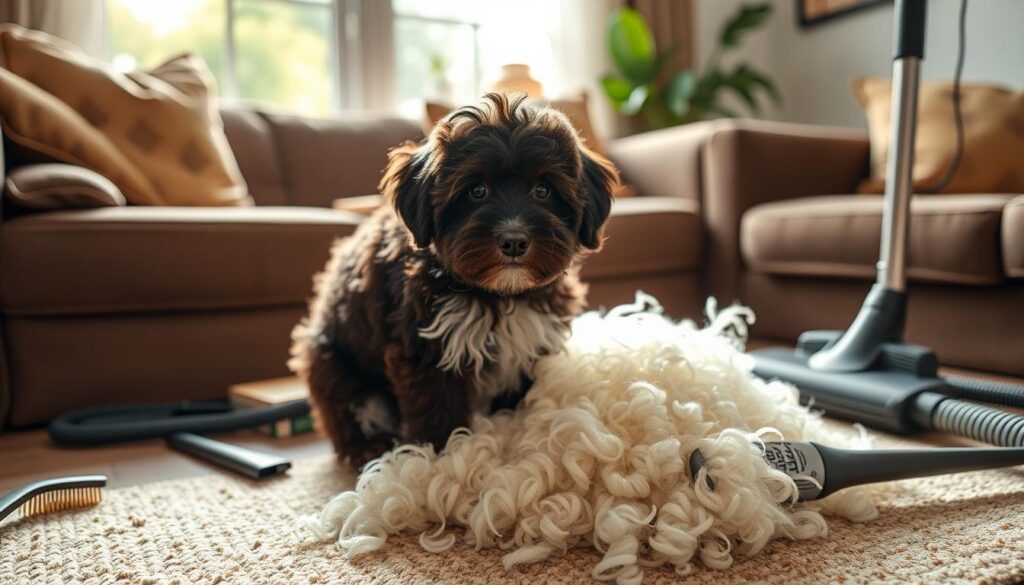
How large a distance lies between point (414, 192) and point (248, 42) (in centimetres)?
370

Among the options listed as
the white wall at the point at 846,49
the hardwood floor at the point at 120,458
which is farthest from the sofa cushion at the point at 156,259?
the white wall at the point at 846,49

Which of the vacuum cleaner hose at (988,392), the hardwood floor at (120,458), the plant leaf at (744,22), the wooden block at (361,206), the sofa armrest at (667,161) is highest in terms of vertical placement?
the plant leaf at (744,22)

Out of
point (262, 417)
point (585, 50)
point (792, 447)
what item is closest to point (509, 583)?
point (792, 447)

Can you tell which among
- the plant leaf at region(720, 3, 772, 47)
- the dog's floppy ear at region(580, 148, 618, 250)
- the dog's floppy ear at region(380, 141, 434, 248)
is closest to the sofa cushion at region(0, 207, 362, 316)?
the dog's floppy ear at region(380, 141, 434, 248)

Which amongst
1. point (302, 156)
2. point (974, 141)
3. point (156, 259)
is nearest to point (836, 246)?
point (974, 141)

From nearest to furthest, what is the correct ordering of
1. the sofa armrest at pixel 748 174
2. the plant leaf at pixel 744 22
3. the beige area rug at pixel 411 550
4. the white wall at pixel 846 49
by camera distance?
the beige area rug at pixel 411 550 → the sofa armrest at pixel 748 174 → the white wall at pixel 846 49 → the plant leaf at pixel 744 22

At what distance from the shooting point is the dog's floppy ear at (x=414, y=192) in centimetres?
128

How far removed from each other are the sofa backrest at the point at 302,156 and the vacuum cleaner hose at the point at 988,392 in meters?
2.61

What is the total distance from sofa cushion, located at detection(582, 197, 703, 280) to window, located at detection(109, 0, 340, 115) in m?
2.27

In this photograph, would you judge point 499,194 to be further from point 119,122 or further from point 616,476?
point 119,122

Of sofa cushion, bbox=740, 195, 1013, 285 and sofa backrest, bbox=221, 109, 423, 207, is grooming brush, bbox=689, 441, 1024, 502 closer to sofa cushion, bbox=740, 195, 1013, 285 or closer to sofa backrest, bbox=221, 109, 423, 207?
sofa cushion, bbox=740, 195, 1013, 285

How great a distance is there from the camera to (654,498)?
3.80ft

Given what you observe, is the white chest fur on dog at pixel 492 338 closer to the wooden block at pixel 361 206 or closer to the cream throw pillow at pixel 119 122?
the wooden block at pixel 361 206

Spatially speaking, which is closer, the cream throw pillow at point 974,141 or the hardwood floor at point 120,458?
the hardwood floor at point 120,458
